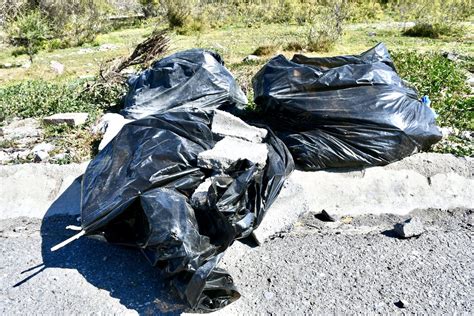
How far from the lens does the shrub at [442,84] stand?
427cm

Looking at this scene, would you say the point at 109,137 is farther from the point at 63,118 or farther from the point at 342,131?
the point at 342,131

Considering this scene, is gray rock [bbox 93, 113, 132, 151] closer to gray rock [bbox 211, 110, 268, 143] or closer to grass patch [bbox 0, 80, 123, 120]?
grass patch [bbox 0, 80, 123, 120]

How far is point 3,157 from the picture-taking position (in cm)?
400

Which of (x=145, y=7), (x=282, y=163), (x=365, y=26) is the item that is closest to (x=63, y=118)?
(x=282, y=163)

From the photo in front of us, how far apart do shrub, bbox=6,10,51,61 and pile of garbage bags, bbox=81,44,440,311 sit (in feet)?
23.9

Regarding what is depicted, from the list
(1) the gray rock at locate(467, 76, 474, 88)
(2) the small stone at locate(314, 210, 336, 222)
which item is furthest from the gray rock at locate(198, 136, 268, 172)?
(1) the gray rock at locate(467, 76, 474, 88)

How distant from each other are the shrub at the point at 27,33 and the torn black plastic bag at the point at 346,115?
765 centimetres

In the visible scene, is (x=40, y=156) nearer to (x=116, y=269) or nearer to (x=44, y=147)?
(x=44, y=147)

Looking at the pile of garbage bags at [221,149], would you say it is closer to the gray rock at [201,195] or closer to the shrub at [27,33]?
the gray rock at [201,195]

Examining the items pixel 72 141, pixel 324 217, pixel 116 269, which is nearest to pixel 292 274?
pixel 324 217

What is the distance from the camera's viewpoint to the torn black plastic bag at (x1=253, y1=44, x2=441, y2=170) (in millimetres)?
3312

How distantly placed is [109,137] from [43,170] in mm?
573

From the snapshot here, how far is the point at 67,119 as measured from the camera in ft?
14.5

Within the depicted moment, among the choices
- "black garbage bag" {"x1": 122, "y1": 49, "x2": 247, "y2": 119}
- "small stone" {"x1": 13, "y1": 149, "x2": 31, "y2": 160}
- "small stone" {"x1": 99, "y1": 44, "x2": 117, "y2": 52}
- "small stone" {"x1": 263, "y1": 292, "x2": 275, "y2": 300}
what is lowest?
"small stone" {"x1": 99, "y1": 44, "x2": 117, "y2": 52}
